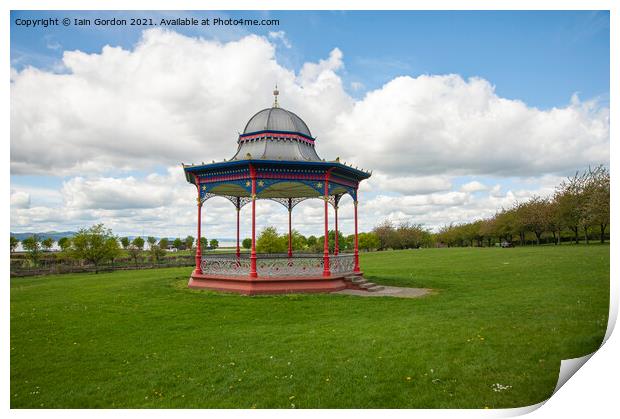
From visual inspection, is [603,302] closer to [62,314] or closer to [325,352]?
[325,352]

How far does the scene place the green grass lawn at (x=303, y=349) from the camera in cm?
600

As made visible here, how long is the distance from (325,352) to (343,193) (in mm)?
12474

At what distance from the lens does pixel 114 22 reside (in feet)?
28.1

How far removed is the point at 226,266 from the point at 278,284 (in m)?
2.55

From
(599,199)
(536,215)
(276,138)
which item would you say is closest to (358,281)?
(276,138)

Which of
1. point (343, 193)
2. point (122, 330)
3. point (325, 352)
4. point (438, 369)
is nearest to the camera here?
point (438, 369)

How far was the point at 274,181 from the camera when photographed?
15242 millimetres

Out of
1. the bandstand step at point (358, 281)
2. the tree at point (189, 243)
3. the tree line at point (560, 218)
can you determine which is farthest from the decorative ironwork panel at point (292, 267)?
the tree at point (189, 243)

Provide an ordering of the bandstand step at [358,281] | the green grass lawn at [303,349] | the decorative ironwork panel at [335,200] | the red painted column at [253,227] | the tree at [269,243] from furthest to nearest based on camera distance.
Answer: the tree at [269,243], the decorative ironwork panel at [335,200], the bandstand step at [358,281], the red painted column at [253,227], the green grass lawn at [303,349]

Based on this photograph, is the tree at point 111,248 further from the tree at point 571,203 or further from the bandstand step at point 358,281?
the tree at point 571,203

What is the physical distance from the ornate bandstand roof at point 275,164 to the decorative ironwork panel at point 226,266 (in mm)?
2635

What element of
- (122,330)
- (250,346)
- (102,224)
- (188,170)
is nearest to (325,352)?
(250,346)

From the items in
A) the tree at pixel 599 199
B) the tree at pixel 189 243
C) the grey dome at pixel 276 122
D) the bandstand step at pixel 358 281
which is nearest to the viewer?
the bandstand step at pixel 358 281

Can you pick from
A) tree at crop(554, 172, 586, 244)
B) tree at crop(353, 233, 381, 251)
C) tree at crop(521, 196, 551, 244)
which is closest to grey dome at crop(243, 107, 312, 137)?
tree at crop(554, 172, 586, 244)
